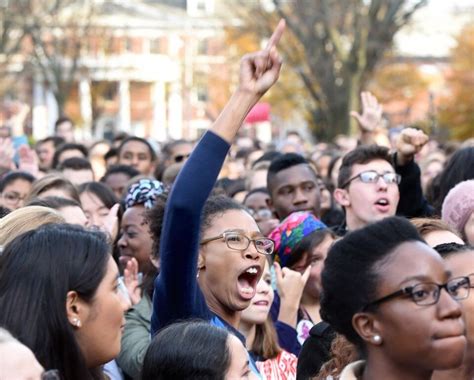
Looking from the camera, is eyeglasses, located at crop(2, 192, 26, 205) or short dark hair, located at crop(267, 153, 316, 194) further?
eyeglasses, located at crop(2, 192, 26, 205)

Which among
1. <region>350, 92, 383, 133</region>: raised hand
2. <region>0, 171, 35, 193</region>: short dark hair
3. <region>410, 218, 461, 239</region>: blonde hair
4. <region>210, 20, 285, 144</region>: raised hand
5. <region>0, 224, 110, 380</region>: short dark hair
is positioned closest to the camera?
<region>0, 224, 110, 380</region>: short dark hair

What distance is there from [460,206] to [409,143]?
128 centimetres

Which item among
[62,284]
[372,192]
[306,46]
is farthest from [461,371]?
[306,46]

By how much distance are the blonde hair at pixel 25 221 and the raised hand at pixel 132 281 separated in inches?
59.5

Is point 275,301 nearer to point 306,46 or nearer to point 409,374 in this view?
point 409,374

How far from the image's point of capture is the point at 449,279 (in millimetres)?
4113

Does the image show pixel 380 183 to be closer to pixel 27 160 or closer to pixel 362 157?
pixel 362 157

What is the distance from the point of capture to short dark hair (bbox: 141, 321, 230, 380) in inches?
164

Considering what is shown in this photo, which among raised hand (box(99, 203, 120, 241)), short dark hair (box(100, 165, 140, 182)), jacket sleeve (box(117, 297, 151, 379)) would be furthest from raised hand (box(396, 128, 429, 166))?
short dark hair (box(100, 165, 140, 182))

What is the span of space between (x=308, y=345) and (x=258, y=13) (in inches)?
1393

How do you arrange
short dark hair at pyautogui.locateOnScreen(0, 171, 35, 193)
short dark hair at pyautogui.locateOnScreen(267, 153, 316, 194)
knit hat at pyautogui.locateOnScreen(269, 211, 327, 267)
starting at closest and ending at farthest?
1. knit hat at pyautogui.locateOnScreen(269, 211, 327, 267)
2. short dark hair at pyautogui.locateOnScreen(267, 153, 316, 194)
3. short dark hair at pyautogui.locateOnScreen(0, 171, 35, 193)

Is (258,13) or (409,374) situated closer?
(409,374)

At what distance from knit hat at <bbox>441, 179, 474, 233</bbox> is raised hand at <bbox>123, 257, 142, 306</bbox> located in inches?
71.0

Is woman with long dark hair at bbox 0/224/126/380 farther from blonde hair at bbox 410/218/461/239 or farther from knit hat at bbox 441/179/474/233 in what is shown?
knit hat at bbox 441/179/474/233
